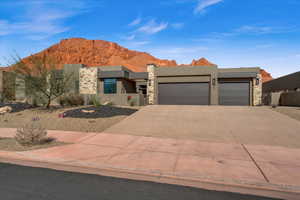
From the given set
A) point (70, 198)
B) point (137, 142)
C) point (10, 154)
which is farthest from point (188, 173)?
point (10, 154)

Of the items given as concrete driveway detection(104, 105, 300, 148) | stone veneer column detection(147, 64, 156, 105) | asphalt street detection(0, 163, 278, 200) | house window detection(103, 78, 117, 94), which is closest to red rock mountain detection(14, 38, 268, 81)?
house window detection(103, 78, 117, 94)

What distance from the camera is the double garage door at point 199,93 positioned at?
1934 centimetres

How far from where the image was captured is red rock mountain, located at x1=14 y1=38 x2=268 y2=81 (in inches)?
3760

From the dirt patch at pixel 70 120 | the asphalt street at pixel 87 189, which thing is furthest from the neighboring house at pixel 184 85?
the asphalt street at pixel 87 189

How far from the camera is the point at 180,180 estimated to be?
3762mm

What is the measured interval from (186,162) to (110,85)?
61.2ft

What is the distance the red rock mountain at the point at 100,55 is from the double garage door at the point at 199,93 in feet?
229

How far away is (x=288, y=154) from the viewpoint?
527 centimetres

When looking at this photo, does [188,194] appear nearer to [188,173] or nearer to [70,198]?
[188,173]

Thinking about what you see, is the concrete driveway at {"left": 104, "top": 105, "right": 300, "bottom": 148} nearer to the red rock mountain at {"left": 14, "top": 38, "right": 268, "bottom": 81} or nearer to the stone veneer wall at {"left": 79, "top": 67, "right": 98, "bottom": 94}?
the stone veneer wall at {"left": 79, "top": 67, "right": 98, "bottom": 94}

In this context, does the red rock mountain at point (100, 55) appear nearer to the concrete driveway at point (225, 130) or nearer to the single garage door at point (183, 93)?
the single garage door at point (183, 93)

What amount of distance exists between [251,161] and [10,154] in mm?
7162

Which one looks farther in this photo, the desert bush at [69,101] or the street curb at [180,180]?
the desert bush at [69,101]

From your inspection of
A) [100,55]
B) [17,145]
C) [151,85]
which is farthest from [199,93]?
[100,55]
